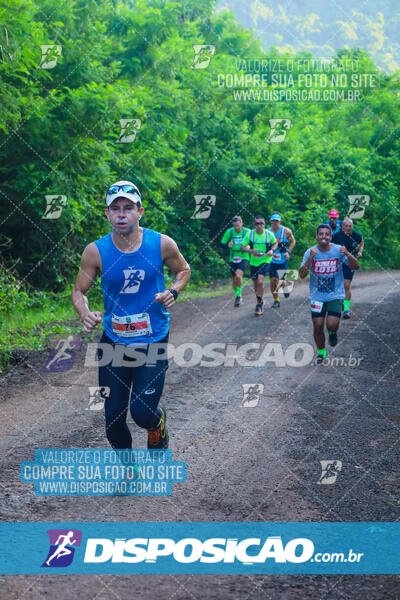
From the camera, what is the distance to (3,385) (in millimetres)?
9031

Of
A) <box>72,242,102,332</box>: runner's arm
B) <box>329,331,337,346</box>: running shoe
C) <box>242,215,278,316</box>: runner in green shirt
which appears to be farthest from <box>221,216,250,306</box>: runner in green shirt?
<box>72,242,102,332</box>: runner's arm

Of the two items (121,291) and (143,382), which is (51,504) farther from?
(121,291)

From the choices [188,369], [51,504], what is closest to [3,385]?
[188,369]

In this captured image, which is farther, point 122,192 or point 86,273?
point 86,273

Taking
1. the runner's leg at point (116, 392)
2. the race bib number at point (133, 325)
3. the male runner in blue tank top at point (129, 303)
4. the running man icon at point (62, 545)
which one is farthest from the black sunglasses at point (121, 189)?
the running man icon at point (62, 545)

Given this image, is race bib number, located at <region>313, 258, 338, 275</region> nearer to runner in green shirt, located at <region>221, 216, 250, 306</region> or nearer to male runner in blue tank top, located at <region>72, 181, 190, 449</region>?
male runner in blue tank top, located at <region>72, 181, 190, 449</region>

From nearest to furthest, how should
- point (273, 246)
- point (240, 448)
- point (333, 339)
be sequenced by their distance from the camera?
point (240, 448)
point (333, 339)
point (273, 246)

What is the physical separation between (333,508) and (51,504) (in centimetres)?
212

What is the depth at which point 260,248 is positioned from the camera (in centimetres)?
1558

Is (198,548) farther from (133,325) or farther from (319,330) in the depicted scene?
(319,330)

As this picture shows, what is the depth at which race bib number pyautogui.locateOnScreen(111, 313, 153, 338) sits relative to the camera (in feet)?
17.1

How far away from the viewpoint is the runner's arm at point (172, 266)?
5.14 m

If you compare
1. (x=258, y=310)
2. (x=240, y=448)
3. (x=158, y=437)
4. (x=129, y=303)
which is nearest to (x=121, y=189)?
(x=129, y=303)

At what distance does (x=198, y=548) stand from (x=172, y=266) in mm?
2252
